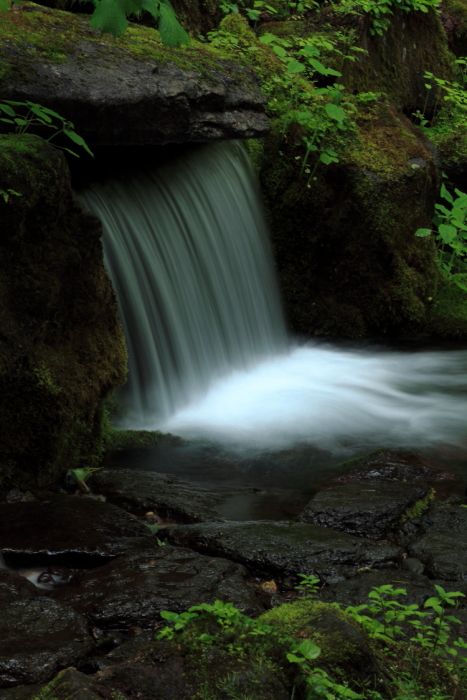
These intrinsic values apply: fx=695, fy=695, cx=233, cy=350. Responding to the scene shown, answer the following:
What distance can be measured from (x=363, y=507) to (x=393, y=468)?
0.79 m

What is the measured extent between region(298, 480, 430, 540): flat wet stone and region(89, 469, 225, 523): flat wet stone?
1.73ft

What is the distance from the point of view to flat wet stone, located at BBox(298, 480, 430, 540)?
11.3ft

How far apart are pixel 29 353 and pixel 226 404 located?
2293 mm

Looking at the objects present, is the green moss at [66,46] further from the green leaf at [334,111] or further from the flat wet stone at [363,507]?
the flat wet stone at [363,507]

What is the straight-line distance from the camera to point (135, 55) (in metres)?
5.20

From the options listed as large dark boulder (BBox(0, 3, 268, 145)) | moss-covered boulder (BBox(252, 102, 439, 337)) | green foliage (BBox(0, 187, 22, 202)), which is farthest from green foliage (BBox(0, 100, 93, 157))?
moss-covered boulder (BBox(252, 102, 439, 337))

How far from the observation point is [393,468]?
14.0 feet

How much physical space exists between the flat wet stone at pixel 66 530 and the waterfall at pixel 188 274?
1811 mm

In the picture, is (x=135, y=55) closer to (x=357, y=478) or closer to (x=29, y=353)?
(x=29, y=353)

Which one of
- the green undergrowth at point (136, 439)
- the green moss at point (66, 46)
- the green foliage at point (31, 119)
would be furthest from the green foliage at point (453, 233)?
the green foliage at point (31, 119)

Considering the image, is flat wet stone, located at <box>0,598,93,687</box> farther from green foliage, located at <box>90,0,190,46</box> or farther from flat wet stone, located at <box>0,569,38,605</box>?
green foliage, located at <box>90,0,190,46</box>

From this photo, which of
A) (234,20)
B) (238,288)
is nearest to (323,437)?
(238,288)

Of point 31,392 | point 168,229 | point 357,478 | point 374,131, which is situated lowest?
point 357,478

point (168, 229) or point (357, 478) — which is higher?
point (168, 229)
